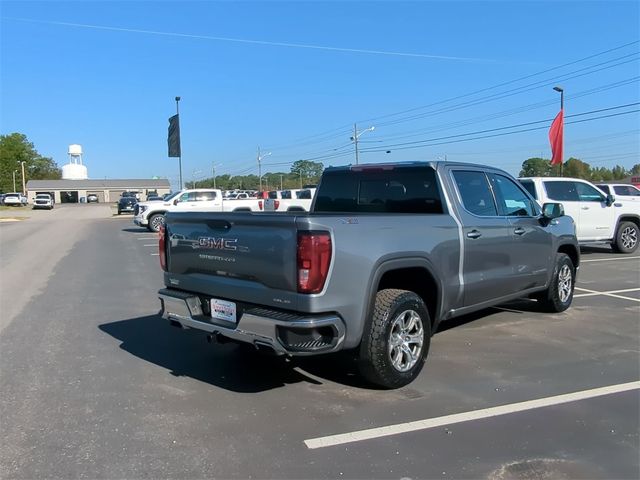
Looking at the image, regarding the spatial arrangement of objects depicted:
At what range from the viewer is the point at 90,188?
11012cm

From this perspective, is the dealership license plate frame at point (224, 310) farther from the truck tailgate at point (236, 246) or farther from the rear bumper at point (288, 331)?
the truck tailgate at point (236, 246)

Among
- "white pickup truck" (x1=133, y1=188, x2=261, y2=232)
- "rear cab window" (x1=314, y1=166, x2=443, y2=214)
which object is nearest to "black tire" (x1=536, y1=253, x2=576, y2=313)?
"rear cab window" (x1=314, y1=166, x2=443, y2=214)

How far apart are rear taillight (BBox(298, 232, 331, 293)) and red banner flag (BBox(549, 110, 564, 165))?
1191 inches

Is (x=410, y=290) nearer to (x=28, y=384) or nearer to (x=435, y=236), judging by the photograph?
(x=435, y=236)

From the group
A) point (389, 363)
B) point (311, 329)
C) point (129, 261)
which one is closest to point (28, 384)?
point (311, 329)

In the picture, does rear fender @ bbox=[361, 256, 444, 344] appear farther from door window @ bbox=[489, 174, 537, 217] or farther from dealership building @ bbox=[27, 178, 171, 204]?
dealership building @ bbox=[27, 178, 171, 204]

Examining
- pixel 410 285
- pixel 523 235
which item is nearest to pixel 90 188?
pixel 523 235

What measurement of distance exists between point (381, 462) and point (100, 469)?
1.72 m

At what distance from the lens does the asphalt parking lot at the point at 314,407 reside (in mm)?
3441

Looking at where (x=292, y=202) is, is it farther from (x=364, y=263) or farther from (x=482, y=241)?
(x=364, y=263)

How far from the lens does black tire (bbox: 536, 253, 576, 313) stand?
7.17 m

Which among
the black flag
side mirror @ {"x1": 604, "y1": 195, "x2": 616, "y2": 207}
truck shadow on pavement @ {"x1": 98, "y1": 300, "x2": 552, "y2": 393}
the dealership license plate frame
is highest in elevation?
the black flag

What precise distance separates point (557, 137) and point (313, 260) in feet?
101

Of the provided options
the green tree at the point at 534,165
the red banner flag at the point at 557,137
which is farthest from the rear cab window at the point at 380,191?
the green tree at the point at 534,165
